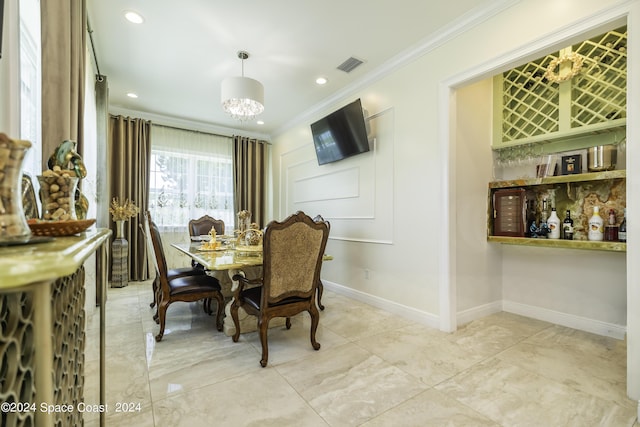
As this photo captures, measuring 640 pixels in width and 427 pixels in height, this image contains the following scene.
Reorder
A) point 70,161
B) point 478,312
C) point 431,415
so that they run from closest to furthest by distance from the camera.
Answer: point 70,161
point 431,415
point 478,312

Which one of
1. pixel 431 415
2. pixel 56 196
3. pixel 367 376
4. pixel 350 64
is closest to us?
pixel 56 196

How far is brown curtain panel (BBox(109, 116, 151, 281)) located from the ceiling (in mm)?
598

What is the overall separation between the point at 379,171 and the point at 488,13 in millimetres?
1725

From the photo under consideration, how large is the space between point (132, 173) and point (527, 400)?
551 centimetres

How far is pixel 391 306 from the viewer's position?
3.22 meters

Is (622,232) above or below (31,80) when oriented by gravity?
below

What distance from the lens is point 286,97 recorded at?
4.23 m

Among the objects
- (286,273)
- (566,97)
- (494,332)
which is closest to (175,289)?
(286,273)

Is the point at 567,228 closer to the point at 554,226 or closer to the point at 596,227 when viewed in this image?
the point at 554,226

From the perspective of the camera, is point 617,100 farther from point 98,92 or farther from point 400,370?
point 98,92

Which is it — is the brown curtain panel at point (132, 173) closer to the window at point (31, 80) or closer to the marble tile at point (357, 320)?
the window at point (31, 80)

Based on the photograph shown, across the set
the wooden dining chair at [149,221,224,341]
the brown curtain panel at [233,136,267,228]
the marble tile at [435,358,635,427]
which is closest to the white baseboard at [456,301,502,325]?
the marble tile at [435,358,635,427]

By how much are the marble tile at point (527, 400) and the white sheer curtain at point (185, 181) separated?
4706 mm

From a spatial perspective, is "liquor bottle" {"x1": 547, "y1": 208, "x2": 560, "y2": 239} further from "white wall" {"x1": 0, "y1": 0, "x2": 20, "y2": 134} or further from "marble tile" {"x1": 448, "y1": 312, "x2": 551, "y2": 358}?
"white wall" {"x1": 0, "y1": 0, "x2": 20, "y2": 134}
